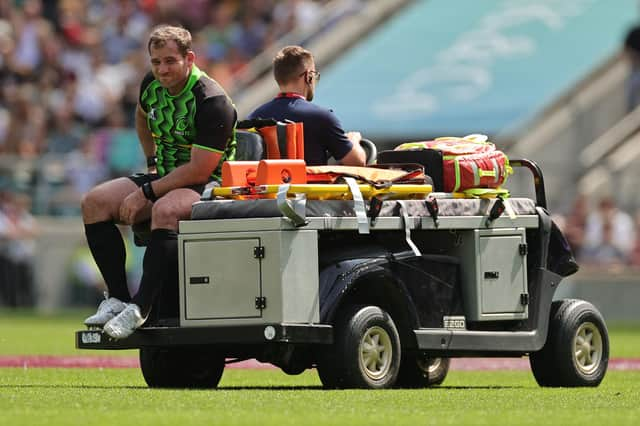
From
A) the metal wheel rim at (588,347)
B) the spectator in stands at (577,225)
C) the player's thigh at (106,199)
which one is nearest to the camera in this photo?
the player's thigh at (106,199)

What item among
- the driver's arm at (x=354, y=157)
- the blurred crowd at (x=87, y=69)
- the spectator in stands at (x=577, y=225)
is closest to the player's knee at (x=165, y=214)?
the driver's arm at (x=354, y=157)

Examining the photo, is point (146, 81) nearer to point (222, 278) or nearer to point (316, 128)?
point (316, 128)

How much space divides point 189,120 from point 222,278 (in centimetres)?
121

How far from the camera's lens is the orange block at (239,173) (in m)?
11.4

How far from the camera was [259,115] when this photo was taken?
40.8 ft

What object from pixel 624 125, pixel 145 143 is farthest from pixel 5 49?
pixel 145 143

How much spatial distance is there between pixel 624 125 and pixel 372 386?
Result: 54.4 feet

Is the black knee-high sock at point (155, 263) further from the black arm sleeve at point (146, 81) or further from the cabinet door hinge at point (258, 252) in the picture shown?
the black arm sleeve at point (146, 81)

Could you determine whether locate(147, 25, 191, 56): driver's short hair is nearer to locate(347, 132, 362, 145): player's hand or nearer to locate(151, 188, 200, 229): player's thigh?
locate(151, 188, 200, 229): player's thigh

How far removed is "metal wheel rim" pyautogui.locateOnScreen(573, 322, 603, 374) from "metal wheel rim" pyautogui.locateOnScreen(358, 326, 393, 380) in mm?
1701

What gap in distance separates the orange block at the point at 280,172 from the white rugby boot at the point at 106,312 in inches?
50.8

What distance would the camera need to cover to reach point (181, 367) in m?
12.2

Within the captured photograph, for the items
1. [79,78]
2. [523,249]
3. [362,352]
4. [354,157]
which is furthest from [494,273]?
[79,78]

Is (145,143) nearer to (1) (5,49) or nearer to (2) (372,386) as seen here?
(2) (372,386)
